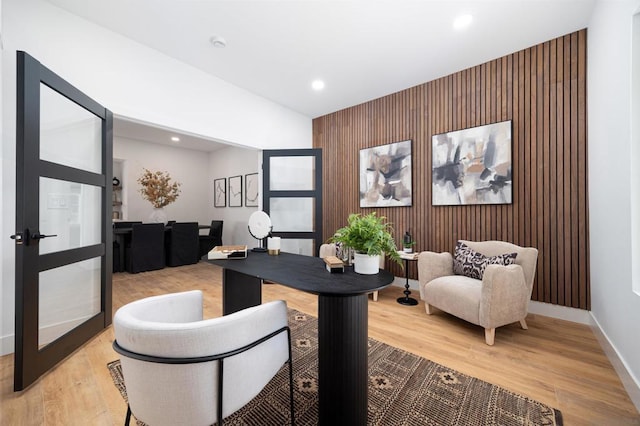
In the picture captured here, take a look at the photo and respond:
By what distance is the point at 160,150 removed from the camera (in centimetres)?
668

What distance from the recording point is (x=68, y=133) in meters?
2.17

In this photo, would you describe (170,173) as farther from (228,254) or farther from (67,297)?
(228,254)

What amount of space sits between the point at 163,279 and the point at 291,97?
3.74 m

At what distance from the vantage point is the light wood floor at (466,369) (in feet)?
4.84

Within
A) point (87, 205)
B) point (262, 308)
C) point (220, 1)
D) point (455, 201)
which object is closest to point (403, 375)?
point (262, 308)

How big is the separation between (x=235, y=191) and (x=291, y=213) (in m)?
2.98

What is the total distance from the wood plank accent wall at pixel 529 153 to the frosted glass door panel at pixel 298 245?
59.6 inches

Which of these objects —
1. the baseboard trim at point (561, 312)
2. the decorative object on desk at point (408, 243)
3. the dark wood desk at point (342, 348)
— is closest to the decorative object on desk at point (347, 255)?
the dark wood desk at point (342, 348)

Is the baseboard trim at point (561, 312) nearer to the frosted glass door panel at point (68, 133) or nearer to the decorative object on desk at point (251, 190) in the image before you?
the frosted glass door panel at point (68, 133)

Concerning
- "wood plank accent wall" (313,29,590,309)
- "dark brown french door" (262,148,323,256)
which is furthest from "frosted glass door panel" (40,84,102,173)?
"wood plank accent wall" (313,29,590,309)

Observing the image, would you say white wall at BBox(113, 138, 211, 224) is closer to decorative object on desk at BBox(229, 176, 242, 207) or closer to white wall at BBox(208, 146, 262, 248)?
white wall at BBox(208, 146, 262, 248)

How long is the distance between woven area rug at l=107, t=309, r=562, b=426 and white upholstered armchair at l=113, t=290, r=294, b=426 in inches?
23.1

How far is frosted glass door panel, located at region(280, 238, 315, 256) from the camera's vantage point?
4332 mm

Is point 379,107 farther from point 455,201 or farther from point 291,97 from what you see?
point 455,201
